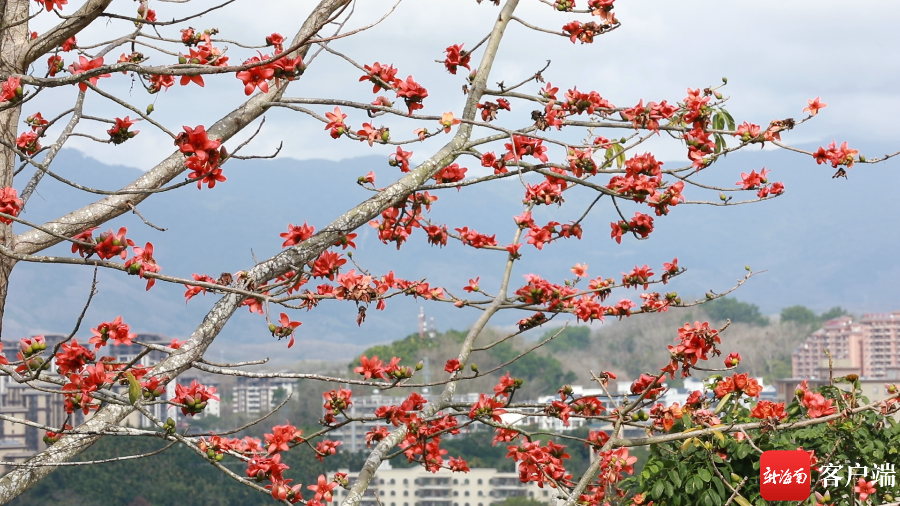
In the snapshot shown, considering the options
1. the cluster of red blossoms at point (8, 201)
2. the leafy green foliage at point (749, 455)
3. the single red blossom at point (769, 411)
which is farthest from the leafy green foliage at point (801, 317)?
the cluster of red blossoms at point (8, 201)

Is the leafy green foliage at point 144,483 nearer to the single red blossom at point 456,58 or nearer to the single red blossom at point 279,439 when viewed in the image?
the single red blossom at point 456,58

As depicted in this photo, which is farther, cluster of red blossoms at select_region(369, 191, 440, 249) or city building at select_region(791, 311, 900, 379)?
city building at select_region(791, 311, 900, 379)

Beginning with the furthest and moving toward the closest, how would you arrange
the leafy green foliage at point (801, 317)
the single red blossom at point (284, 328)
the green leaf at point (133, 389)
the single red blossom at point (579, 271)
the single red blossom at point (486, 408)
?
the leafy green foliage at point (801, 317) < the single red blossom at point (579, 271) < the single red blossom at point (486, 408) < the single red blossom at point (284, 328) < the green leaf at point (133, 389)

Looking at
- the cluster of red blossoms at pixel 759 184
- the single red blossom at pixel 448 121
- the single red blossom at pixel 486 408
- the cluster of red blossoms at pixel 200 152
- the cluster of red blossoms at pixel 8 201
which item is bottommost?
the single red blossom at pixel 486 408

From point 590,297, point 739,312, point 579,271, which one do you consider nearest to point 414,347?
point 739,312

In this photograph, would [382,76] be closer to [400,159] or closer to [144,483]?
[400,159]

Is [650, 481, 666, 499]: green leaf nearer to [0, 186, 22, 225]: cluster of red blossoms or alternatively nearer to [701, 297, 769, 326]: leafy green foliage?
[0, 186, 22, 225]: cluster of red blossoms

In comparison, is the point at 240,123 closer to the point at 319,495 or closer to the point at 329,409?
the point at 329,409

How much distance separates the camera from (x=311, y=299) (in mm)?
2803

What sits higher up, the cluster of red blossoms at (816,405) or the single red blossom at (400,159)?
the single red blossom at (400,159)

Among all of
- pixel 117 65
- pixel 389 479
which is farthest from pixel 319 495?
pixel 389 479

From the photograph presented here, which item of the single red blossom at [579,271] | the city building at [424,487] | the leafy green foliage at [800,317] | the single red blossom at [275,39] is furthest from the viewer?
the leafy green foliage at [800,317]

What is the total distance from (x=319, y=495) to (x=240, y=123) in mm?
1355

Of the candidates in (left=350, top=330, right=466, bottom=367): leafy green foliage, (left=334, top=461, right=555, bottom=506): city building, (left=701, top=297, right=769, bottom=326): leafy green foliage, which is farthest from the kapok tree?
(left=701, top=297, right=769, bottom=326): leafy green foliage
